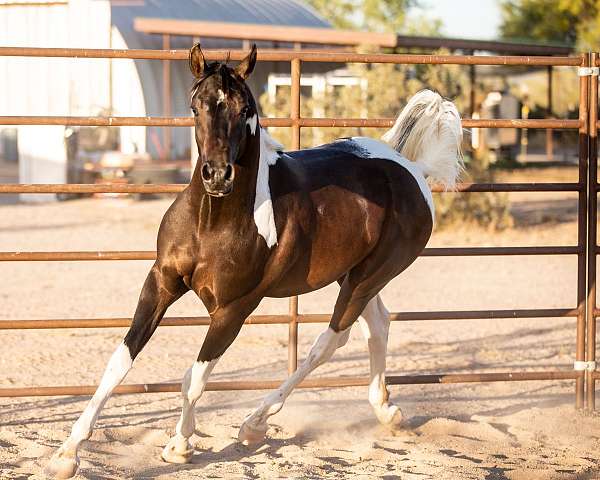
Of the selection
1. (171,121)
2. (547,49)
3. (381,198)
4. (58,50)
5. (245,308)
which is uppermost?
(547,49)

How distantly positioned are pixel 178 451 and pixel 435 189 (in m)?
1.99

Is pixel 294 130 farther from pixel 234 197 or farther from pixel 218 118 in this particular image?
pixel 218 118

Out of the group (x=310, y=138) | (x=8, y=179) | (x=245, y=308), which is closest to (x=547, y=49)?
(x=310, y=138)

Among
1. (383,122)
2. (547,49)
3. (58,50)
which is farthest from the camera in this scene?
(547,49)

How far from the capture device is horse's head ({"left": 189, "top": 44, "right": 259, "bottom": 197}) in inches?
135

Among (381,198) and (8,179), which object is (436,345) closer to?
(381,198)

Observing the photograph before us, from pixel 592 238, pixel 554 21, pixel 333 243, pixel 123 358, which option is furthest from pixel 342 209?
pixel 554 21

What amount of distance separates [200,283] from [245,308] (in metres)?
0.22

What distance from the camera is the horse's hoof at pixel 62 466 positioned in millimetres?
3811

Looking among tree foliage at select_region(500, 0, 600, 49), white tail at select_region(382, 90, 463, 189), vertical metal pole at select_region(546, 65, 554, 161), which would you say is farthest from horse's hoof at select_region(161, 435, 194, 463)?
tree foliage at select_region(500, 0, 600, 49)

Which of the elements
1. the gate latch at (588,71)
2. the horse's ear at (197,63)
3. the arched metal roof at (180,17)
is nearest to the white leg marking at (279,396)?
the horse's ear at (197,63)

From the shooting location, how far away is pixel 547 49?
71.5ft

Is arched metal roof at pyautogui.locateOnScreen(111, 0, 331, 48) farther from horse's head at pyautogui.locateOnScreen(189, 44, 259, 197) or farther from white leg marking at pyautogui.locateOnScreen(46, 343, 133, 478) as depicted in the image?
horse's head at pyautogui.locateOnScreen(189, 44, 259, 197)

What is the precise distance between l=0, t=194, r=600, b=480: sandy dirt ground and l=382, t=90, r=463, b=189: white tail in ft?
4.08
